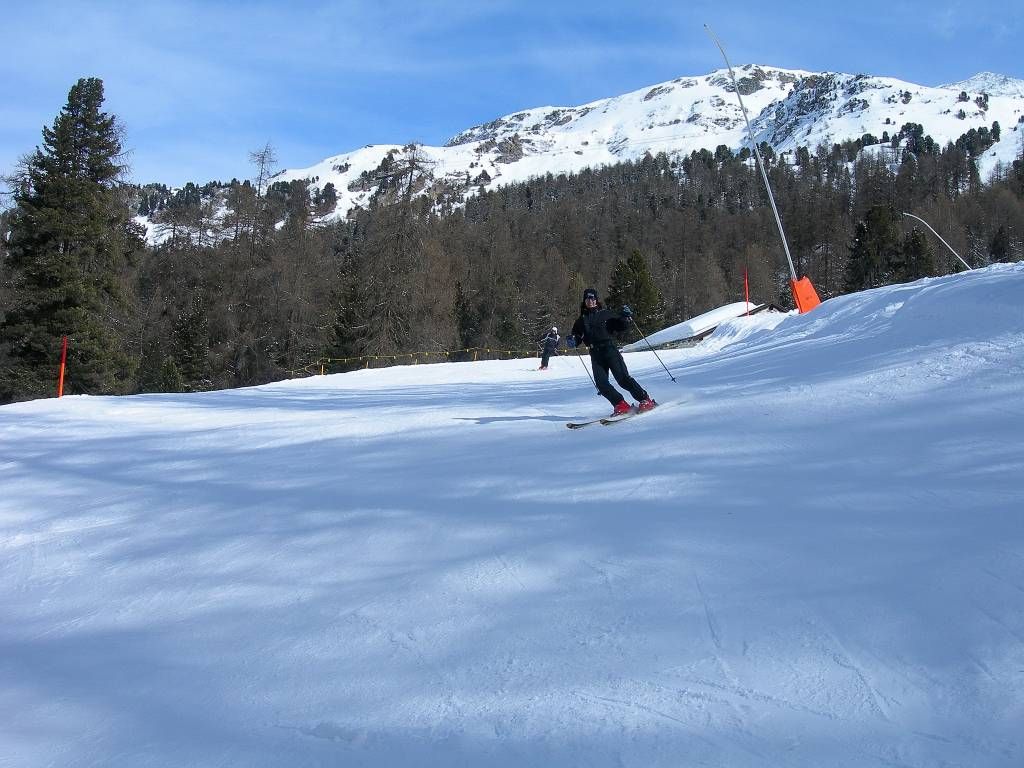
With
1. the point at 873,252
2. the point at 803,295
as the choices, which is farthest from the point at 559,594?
the point at 873,252

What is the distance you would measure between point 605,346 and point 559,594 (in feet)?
16.3

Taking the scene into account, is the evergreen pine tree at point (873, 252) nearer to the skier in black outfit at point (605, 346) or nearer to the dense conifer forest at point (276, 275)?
the dense conifer forest at point (276, 275)

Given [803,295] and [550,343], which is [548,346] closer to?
[550,343]

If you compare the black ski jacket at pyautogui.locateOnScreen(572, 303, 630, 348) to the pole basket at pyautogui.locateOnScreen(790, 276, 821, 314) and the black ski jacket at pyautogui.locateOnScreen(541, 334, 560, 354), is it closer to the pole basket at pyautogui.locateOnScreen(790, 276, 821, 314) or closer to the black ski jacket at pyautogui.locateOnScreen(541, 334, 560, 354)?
the pole basket at pyautogui.locateOnScreen(790, 276, 821, 314)

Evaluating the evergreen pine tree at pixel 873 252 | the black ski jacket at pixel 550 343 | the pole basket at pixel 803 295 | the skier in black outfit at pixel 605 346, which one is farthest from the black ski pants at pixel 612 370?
the evergreen pine tree at pixel 873 252

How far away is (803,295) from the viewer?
19.1 meters

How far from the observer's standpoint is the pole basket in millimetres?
18688

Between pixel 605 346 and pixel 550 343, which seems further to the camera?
pixel 550 343

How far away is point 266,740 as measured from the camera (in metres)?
2.69

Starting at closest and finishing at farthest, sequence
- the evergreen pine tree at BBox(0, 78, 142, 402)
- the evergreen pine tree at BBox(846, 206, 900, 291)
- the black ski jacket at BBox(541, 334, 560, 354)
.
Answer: the black ski jacket at BBox(541, 334, 560, 354) → the evergreen pine tree at BBox(0, 78, 142, 402) → the evergreen pine tree at BBox(846, 206, 900, 291)

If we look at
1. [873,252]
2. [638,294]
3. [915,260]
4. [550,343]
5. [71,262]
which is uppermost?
[873,252]

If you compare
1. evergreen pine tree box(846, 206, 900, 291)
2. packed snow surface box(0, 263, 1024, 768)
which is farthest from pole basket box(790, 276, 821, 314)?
evergreen pine tree box(846, 206, 900, 291)

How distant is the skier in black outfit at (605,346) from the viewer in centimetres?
819

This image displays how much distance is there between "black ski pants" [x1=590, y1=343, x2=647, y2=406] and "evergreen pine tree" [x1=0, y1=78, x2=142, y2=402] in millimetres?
24244
